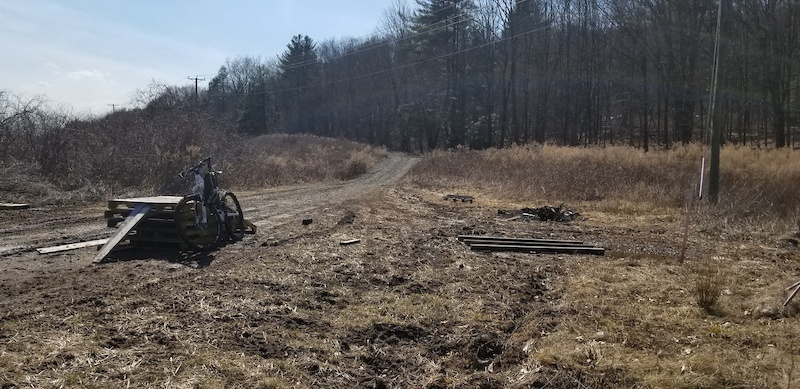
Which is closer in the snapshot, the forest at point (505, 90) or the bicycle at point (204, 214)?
the bicycle at point (204, 214)

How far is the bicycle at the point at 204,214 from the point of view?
7883 millimetres

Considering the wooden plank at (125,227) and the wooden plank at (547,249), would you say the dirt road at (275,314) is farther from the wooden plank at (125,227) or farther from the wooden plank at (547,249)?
the wooden plank at (547,249)

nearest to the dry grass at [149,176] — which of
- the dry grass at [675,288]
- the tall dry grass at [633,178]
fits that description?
the tall dry grass at [633,178]

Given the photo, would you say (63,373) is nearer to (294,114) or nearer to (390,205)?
(390,205)

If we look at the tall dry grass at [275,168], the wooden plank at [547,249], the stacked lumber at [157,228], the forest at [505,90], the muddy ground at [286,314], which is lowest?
the wooden plank at [547,249]

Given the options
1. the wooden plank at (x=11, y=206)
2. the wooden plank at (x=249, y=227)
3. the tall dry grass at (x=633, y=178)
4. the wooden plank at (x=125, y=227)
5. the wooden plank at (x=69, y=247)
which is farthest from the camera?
the tall dry grass at (x=633, y=178)

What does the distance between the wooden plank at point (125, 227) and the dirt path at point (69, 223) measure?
241 mm

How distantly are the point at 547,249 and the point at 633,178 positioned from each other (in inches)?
455

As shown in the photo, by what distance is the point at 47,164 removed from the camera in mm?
16188

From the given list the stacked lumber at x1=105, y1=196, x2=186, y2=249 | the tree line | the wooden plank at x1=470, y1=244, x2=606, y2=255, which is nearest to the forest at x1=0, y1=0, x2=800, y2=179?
the tree line

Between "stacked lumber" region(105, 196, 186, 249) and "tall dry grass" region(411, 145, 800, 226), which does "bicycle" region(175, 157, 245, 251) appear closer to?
"stacked lumber" region(105, 196, 186, 249)

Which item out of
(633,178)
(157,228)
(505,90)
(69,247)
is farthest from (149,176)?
(505,90)

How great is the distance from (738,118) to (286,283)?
42.1m

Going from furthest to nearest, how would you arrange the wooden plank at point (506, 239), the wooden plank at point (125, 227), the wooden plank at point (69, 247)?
the wooden plank at point (506, 239) < the wooden plank at point (69, 247) < the wooden plank at point (125, 227)
